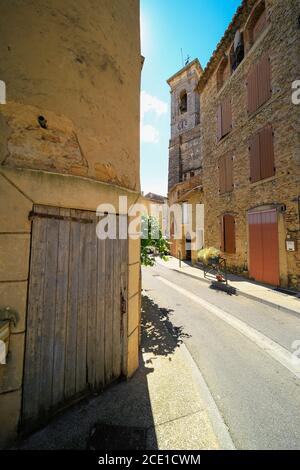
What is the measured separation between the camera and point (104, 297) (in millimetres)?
2805

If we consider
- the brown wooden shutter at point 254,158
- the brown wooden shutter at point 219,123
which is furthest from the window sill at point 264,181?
the brown wooden shutter at point 219,123

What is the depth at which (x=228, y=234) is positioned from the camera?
1218cm

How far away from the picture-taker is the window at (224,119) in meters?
12.3

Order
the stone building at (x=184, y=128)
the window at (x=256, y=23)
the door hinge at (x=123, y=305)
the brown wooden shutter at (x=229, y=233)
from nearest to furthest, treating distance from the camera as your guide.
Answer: the door hinge at (x=123, y=305) → the window at (x=256, y=23) → the brown wooden shutter at (x=229, y=233) → the stone building at (x=184, y=128)

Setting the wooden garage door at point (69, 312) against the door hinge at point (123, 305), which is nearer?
the wooden garage door at point (69, 312)

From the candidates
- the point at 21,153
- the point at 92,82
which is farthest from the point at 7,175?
the point at 92,82

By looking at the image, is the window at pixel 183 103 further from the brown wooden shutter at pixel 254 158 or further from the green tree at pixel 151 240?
the green tree at pixel 151 240

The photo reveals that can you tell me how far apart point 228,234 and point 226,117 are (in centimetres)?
719

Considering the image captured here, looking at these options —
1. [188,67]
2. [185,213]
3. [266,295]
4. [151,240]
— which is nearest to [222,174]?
[185,213]

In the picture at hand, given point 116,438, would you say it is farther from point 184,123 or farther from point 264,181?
point 184,123

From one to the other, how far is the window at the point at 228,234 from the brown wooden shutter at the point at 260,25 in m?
9.33

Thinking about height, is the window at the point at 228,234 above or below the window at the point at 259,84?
below

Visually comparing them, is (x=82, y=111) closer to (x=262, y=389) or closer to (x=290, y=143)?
(x=262, y=389)
